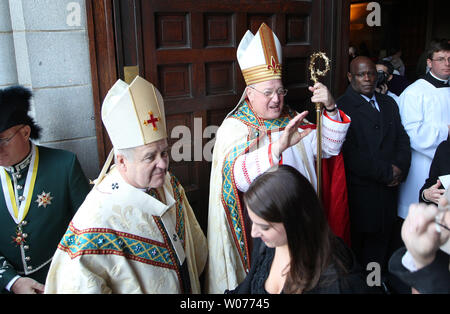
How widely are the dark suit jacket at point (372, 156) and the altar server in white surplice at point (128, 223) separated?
1.68 meters

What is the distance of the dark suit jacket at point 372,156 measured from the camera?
3225 millimetres

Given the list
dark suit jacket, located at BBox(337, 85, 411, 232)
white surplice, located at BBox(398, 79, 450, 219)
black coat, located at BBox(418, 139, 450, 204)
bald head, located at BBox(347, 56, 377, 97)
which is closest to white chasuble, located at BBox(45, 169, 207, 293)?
dark suit jacket, located at BBox(337, 85, 411, 232)

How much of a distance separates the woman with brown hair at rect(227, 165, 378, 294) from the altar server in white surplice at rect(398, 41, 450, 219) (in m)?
2.27

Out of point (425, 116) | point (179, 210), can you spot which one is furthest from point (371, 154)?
point (179, 210)

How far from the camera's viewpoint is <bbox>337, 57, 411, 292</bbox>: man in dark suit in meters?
3.23

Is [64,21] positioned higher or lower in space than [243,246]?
higher

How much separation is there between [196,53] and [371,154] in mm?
1502

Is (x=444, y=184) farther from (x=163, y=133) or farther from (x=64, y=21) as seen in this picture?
(x=64, y=21)

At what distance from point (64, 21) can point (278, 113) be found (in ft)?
4.77

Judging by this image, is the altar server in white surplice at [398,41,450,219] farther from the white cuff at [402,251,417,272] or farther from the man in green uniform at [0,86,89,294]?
the man in green uniform at [0,86,89,294]

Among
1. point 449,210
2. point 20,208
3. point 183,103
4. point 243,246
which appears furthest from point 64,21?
point 449,210

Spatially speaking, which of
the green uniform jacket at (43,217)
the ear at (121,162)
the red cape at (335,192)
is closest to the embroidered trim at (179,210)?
the ear at (121,162)

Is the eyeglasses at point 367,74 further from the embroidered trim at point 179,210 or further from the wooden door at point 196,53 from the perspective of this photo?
the embroidered trim at point 179,210

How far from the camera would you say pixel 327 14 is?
3.84m
